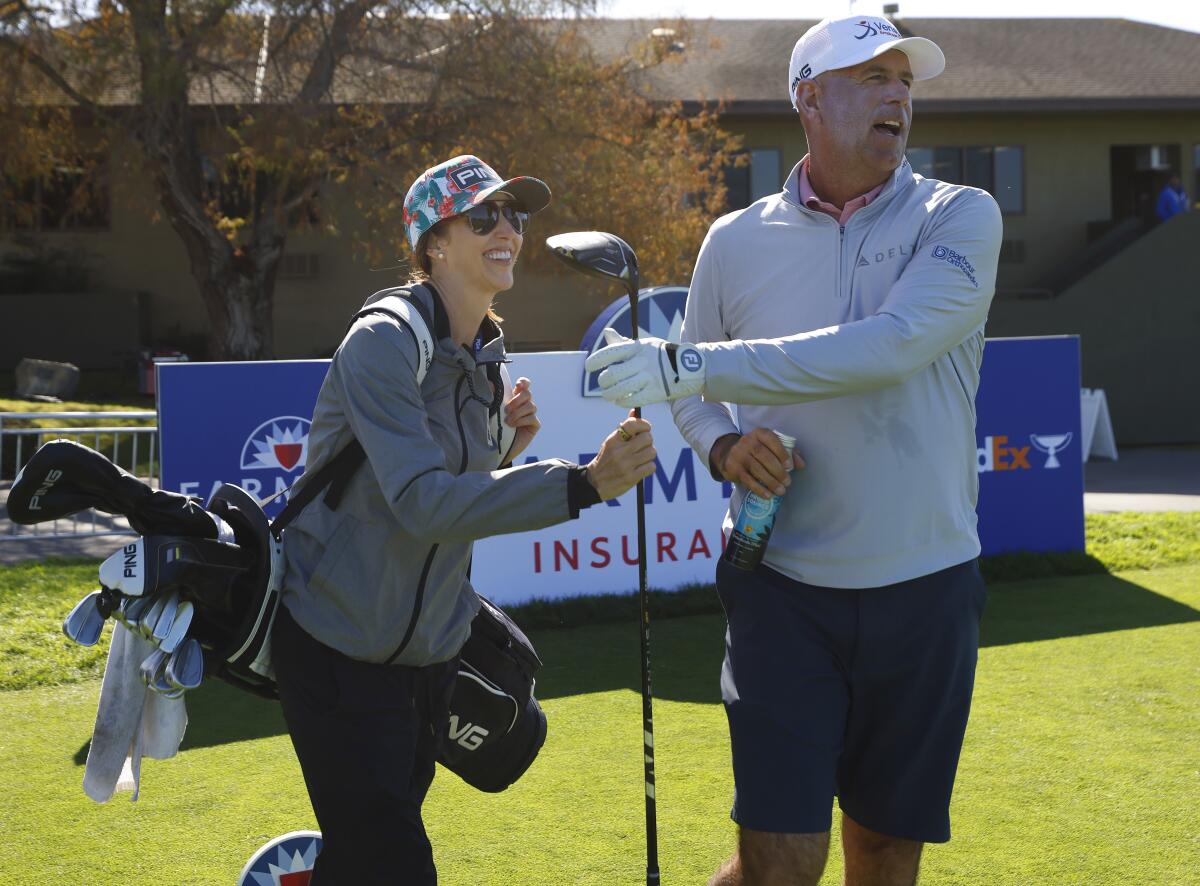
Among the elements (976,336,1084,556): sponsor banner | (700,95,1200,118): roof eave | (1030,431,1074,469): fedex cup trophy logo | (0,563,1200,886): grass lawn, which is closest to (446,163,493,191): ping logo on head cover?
(0,563,1200,886): grass lawn

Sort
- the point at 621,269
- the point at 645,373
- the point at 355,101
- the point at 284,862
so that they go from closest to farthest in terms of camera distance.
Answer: the point at 645,373, the point at 621,269, the point at 284,862, the point at 355,101

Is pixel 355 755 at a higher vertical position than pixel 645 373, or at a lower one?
lower

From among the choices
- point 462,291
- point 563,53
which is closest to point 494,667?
point 462,291

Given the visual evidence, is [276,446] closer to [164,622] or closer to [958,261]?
[164,622]

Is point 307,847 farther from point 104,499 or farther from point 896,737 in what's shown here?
point 896,737

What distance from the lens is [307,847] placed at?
3590 mm

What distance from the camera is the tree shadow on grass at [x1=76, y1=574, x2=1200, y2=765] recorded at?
6.01 m

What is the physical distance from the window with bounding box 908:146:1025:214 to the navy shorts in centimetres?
2247

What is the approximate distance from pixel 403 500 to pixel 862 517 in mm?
1037

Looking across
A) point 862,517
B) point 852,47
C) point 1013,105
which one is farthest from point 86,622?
point 1013,105

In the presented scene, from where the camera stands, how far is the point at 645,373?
109 inches

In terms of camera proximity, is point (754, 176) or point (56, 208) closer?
point (56, 208)

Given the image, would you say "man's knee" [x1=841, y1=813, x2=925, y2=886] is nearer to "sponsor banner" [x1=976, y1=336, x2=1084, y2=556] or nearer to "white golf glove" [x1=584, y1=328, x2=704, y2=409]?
"white golf glove" [x1=584, y1=328, x2=704, y2=409]

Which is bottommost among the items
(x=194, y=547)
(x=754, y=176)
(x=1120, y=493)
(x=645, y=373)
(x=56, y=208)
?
(x=1120, y=493)
